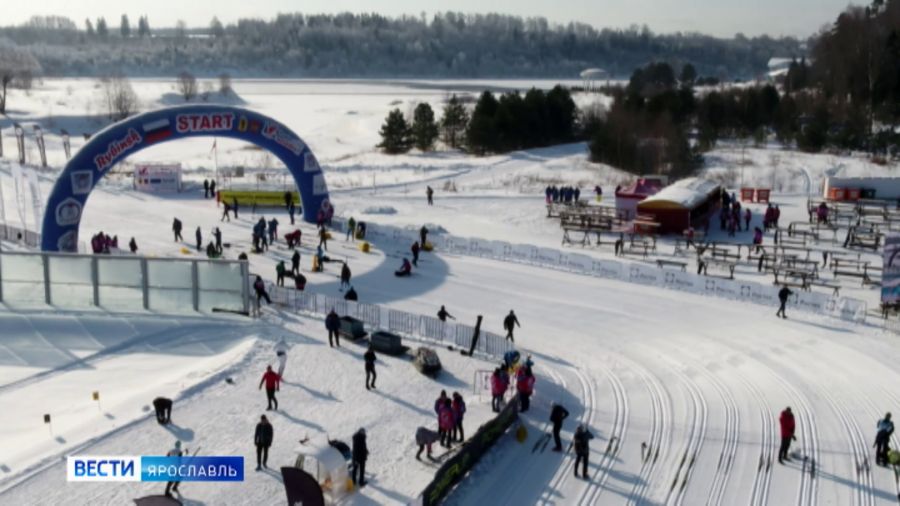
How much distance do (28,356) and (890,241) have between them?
22647mm

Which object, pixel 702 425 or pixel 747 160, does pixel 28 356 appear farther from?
pixel 747 160

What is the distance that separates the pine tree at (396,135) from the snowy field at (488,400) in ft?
115

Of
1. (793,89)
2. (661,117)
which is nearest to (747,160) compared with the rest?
(661,117)

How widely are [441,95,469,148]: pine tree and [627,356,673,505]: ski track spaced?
54.8m

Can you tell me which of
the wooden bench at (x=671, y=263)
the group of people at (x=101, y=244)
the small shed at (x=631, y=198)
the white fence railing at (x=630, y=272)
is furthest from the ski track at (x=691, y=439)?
the group of people at (x=101, y=244)

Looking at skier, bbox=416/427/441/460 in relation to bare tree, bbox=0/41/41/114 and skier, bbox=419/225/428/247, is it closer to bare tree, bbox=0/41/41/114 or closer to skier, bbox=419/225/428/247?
skier, bbox=419/225/428/247

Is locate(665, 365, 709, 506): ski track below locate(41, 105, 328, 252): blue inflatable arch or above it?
below

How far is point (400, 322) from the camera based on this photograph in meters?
23.5

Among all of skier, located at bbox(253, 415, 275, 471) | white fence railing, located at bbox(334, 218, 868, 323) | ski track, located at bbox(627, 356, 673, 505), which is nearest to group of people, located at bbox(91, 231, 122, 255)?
white fence railing, located at bbox(334, 218, 868, 323)

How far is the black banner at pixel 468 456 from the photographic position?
554 inches

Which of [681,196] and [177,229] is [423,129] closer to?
[681,196]

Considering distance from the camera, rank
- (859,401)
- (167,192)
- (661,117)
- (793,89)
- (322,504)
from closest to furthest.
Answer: (322,504)
(859,401)
(167,192)
(661,117)
(793,89)

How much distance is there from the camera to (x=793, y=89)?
3927 inches

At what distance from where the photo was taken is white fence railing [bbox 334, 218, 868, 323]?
25.3 m
